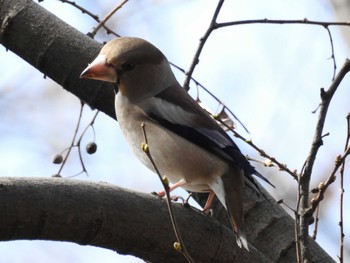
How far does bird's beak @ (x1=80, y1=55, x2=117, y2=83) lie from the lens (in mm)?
3615

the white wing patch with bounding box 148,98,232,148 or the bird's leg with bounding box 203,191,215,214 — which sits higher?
the white wing patch with bounding box 148,98,232,148

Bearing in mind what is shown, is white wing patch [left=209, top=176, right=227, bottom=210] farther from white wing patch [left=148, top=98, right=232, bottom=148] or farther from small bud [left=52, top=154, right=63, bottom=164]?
small bud [left=52, top=154, right=63, bottom=164]

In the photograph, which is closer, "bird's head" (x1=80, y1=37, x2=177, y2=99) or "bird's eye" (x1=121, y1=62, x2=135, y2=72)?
"bird's head" (x1=80, y1=37, x2=177, y2=99)

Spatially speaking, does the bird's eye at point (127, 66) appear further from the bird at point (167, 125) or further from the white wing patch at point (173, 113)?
the white wing patch at point (173, 113)

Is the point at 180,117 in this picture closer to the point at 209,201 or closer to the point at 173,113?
the point at 173,113

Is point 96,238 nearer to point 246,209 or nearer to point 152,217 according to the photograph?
point 152,217

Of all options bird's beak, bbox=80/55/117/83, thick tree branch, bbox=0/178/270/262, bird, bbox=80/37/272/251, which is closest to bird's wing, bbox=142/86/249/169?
bird, bbox=80/37/272/251

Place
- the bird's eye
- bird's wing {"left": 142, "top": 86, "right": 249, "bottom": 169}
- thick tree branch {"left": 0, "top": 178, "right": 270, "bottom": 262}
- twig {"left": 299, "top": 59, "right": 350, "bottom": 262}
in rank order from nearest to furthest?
twig {"left": 299, "top": 59, "right": 350, "bottom": 262}
thick tree branch {"left": 0, "top": 178, "right": 270, "bottom": 262}
bird's wing {"left": 142, "top": 86, "right": 249, "bottom": 169}
the bird's eye

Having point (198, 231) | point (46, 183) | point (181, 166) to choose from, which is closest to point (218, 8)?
point (181, 166)

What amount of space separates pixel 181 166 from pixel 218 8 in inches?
30.6

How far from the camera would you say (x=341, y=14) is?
363 centimetres

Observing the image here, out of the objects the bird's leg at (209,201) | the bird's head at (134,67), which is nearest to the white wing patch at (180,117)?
the bird's head at (134,67)

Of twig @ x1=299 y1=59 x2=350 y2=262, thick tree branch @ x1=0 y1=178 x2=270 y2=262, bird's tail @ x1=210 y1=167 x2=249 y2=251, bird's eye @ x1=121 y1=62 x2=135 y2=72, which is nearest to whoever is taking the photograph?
twig @ x1=299 y1=59 x2=350 y2=262

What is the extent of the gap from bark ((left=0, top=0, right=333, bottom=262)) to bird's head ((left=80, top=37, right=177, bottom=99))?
14 cm
